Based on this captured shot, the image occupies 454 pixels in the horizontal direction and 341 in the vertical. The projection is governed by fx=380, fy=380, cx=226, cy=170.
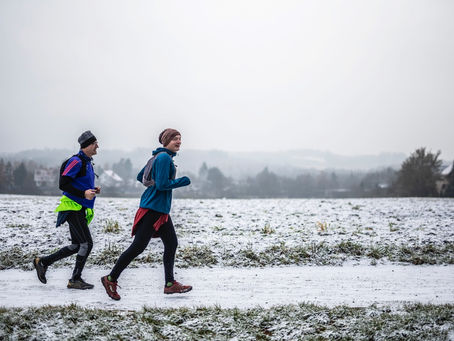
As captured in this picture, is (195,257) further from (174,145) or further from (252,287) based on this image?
(174,145)

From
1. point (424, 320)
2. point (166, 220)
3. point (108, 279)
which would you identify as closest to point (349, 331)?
point (424, 320)

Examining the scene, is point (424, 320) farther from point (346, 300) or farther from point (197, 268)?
point (197, 268)

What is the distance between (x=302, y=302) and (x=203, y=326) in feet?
4.47

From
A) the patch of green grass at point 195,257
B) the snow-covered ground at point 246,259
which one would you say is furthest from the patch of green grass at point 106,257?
the patch of green grass at point 195,257

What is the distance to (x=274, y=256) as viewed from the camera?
709 cm

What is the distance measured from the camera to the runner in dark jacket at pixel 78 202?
5.02 meters

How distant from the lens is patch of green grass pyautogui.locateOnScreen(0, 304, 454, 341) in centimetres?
367

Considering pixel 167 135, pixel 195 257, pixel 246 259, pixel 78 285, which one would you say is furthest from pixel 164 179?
pixel 246 259

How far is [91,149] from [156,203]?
127cm

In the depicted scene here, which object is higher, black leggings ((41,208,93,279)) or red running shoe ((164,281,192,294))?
black leggings ((41,208,93,279))

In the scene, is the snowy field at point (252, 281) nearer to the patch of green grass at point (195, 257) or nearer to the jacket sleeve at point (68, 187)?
the patch of green grass at point (195, 257)

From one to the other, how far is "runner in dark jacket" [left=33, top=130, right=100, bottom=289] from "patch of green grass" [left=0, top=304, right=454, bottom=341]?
109 cm

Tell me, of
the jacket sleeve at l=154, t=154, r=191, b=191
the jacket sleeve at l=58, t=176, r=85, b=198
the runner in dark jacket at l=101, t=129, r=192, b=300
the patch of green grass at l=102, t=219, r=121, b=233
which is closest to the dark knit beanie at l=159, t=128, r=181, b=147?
the runner in dark jacket at l=101, t=129, r=192, b=300

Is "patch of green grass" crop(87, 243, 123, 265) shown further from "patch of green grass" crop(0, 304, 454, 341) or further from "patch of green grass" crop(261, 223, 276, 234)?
"patch of green grass" crop(261, 223, 276, 234)
